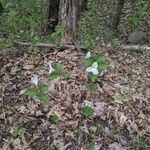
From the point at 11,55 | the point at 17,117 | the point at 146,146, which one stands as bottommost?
the point at 146,146

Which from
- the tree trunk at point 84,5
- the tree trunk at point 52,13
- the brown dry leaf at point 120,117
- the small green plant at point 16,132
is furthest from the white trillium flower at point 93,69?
the tree trunk at point 84,5

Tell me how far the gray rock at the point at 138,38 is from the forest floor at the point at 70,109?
11.7 ft

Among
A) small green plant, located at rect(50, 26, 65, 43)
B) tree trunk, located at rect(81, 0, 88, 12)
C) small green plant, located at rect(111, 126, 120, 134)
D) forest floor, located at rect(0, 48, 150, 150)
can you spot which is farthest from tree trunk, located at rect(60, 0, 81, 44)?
tree trunk, located at rect(81, 0, 88, 12)

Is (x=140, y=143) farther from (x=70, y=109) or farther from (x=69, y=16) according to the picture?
(x=69, y=16)

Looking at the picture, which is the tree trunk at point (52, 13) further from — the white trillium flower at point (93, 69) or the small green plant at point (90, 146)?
the small green plant at point (90, 146)

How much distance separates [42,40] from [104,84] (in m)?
1.77

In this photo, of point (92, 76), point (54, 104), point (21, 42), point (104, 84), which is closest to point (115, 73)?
point (104, 84)

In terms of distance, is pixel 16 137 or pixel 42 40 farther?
pixel 42 40

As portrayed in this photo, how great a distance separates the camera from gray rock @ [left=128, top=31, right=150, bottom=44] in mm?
9406

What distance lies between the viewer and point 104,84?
5.43m

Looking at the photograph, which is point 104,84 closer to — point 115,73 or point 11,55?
point 115,73

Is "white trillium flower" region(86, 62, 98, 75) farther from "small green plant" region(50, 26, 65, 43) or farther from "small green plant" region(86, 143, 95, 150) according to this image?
"small green plant" region(50, 26, 65, 43)

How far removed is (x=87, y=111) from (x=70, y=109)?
0.27 m

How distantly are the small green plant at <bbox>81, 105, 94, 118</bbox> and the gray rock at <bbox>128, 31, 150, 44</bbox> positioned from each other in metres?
4.93
